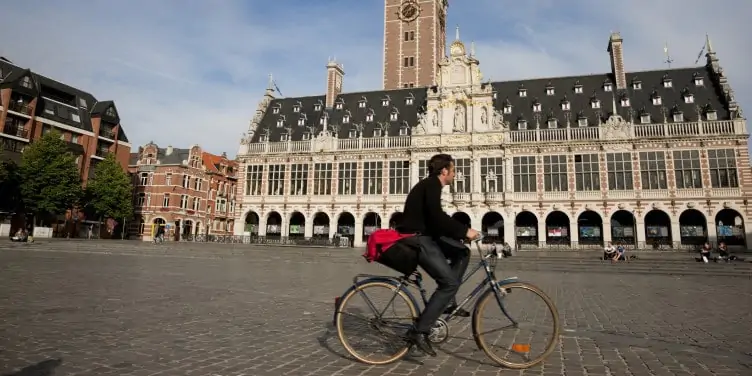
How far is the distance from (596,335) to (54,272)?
13004 mm

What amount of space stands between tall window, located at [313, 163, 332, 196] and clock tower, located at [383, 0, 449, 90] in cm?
1854

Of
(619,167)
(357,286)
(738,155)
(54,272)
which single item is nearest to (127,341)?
(357,286)

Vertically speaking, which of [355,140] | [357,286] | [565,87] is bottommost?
[357,286]

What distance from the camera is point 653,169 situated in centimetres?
3500

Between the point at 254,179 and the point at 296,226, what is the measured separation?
22.8 feet

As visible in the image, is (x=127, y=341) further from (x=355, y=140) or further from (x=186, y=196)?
(x=186, y=196)

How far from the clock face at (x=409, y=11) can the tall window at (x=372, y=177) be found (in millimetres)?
27626

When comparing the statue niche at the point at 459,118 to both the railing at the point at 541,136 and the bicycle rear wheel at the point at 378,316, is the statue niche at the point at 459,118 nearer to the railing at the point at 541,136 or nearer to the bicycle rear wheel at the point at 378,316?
the railing at the point at 541,136

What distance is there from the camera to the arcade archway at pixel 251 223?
4650 centimetres

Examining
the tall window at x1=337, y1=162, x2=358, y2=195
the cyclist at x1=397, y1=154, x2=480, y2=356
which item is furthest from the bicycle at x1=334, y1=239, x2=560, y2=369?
the tall window at x1=337, y1=162, x2=358, y2=195

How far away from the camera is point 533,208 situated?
37.1 meters

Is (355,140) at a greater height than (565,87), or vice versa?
(565,87)

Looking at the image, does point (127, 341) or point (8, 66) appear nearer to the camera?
point (127, 341)

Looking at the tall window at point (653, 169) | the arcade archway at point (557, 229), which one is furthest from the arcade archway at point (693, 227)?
the arcade archway at point (557, 229)
